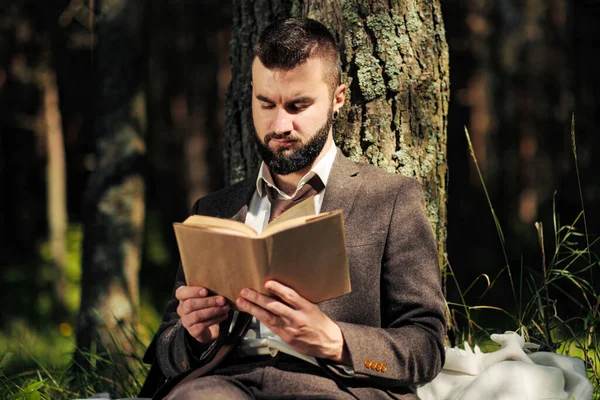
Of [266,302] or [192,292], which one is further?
[192,292]

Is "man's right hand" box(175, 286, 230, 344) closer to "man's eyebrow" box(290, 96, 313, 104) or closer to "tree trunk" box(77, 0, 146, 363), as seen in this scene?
"man's eyebrow" box(290, 96, 313, 104)

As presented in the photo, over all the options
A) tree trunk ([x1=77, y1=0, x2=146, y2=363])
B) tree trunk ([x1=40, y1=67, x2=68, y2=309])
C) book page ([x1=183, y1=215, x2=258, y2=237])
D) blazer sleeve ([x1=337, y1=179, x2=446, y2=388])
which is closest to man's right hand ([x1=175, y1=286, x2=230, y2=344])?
book page ([x1=183, y1=215, x2=258, y2=237])

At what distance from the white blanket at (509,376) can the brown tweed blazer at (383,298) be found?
175 mm

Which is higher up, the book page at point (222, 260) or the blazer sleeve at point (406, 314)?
the book page at point (222, 260)

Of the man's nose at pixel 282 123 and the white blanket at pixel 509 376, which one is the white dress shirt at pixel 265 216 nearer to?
the man's nose at pixel 282 123

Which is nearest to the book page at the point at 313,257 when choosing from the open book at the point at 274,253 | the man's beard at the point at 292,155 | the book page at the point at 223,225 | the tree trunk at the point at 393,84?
the open book at the point at 274,253

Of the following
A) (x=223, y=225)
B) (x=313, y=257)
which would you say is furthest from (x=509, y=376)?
A: (x=223, y=225)

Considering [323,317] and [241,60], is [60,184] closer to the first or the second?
[241,60]

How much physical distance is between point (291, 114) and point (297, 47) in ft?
0.81

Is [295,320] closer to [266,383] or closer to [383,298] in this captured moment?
[266,383]

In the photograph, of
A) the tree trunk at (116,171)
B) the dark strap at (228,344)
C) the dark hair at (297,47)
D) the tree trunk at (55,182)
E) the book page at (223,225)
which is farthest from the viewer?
the tree trunk at (55,182)

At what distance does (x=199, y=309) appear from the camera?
9.28 ft

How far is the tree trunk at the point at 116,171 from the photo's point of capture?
629cm

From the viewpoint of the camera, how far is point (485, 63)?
1750 centimetres
